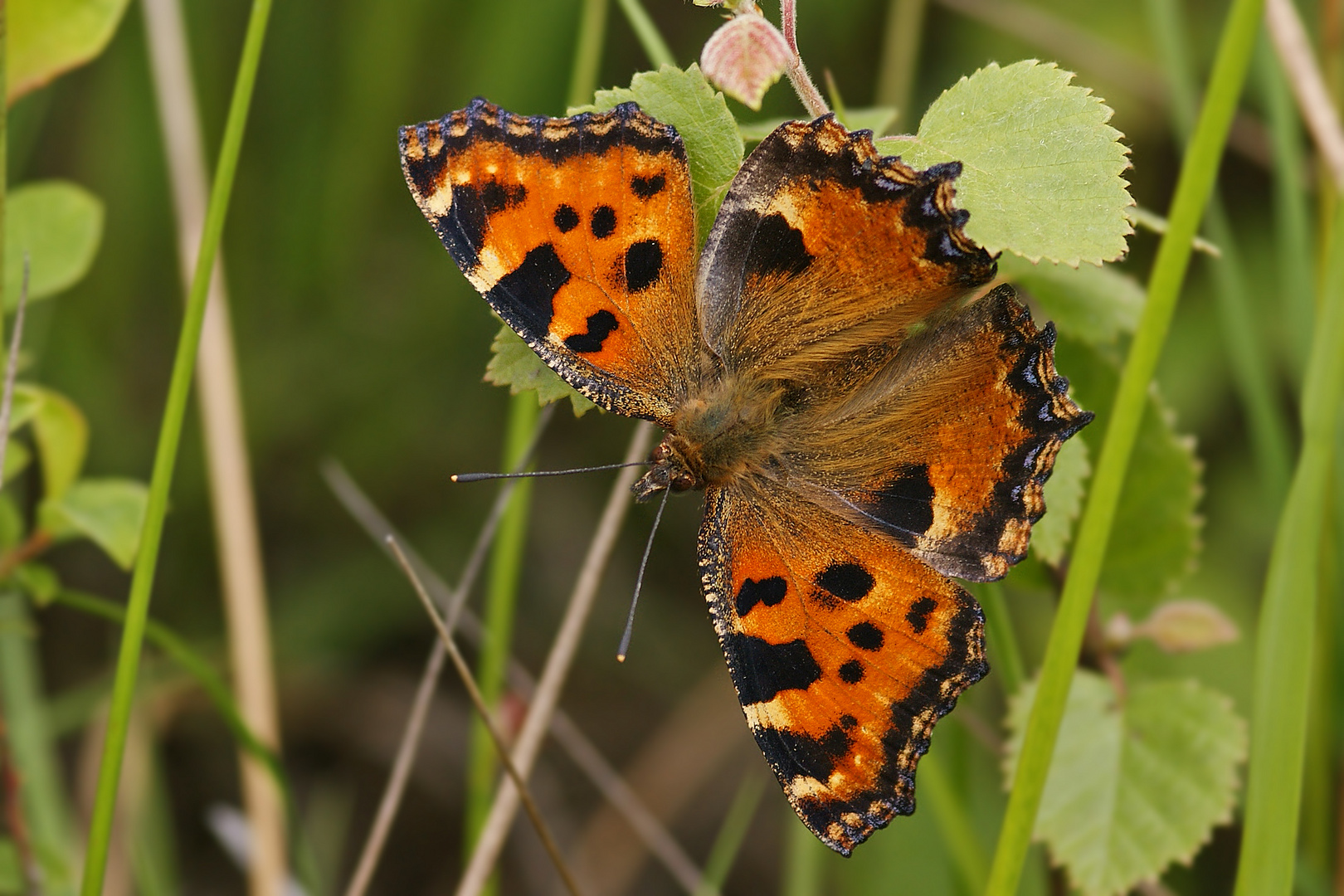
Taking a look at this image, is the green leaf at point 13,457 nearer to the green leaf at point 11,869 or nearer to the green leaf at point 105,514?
the green leaf at point 105,514

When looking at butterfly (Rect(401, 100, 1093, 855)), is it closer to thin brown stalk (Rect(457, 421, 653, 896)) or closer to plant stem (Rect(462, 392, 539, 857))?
thin brown stalk (Rect(457, 421, 653, 896))

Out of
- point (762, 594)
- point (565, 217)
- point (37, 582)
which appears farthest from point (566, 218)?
point (37, 582)

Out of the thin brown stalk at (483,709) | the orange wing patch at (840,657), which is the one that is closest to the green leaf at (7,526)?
the thin brown stalk at (483,709)

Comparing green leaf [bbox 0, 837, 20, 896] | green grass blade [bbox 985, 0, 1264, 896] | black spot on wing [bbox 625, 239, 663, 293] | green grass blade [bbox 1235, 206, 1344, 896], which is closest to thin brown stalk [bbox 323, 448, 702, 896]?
black spot on wing [bbox 625, 239, 663, 293]

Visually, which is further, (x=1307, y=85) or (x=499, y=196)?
(x=1307, y=85)

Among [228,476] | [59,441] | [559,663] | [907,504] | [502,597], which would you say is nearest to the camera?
[907,504]

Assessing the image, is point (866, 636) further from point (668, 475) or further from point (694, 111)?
point (694, 111)
